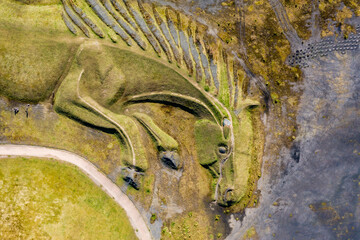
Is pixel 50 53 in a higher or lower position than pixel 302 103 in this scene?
lower

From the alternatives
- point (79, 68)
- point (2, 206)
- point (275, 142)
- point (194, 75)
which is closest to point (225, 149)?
point (275, 142)

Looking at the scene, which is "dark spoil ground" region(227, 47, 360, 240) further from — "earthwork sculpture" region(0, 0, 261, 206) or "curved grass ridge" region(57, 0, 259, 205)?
"curved grass ridge" region(57, 0, 259, 205)

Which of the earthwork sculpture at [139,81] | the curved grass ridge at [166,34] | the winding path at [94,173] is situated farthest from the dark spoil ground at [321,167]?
the winding path at [94,173]

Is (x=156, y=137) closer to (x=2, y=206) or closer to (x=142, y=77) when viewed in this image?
(x=142, y=77)

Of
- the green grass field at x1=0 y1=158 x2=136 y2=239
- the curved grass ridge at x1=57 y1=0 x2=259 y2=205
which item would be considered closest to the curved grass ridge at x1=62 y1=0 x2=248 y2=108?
the curved grass ridge at x1=57 y1=0 x2=259 y2=205

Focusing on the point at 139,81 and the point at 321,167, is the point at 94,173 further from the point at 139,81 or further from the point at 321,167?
the point at 321,167

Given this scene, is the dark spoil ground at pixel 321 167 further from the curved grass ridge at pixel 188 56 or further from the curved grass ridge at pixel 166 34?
the curved grass ridge at pixel 166 34
